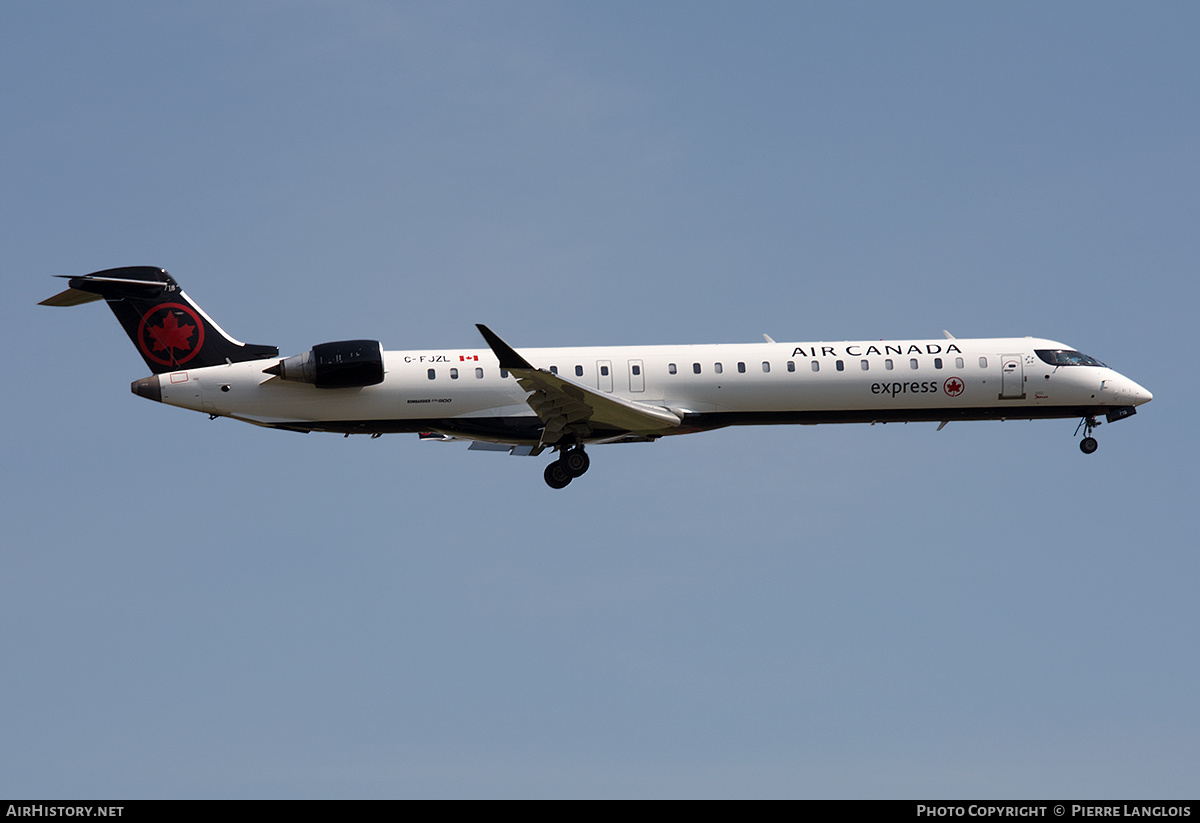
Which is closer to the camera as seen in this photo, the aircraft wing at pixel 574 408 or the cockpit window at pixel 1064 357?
the aircraft wing at pixel 574 408

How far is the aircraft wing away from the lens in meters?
29.5

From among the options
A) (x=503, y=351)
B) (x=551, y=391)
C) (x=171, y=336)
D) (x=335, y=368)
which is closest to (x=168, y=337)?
(x=171, y=336)

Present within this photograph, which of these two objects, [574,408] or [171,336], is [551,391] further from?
[171,336]

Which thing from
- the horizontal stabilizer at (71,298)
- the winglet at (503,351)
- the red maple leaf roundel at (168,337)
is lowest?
the winglet at (503,351)

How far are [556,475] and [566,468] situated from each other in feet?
0.98

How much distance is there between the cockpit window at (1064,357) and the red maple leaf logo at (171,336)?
2133 centimetres

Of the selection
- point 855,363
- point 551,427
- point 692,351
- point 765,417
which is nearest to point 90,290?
point 551,427

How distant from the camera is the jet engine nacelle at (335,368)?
31.3 m

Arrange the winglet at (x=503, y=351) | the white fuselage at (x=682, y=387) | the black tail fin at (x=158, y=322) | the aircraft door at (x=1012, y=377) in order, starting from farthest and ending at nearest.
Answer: the aircraft door at (x=1012, y=377) < the black tail fin at (x=158, y=322) < the white fuselage at (x=682, y=387) < the winglet at (x=503, y=351)

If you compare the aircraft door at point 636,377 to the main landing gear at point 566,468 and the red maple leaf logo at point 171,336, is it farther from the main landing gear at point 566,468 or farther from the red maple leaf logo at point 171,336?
the red maple leaf logo at point 171,336

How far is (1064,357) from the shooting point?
34.2 meters

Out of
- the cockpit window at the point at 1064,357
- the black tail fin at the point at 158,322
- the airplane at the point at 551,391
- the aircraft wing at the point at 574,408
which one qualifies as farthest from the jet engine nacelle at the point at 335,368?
the cockpit window at the point at 1064,357

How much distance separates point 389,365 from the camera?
31.7m

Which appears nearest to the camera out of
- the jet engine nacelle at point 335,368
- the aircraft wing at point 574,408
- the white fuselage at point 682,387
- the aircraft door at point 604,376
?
the aircraft wing at point 574,408
